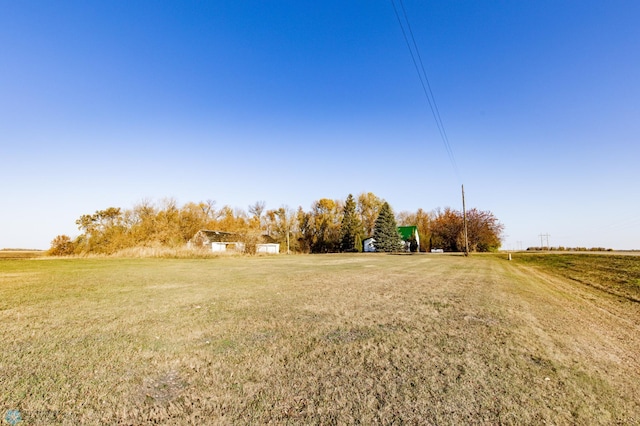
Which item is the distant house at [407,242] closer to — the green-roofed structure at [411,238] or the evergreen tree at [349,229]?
the green-roofed structure at [411,238]

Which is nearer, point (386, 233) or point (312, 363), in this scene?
point (312, 363)

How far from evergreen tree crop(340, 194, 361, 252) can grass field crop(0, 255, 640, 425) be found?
2252 inches

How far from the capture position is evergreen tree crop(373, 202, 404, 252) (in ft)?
187

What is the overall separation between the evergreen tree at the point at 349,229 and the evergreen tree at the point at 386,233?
673cm

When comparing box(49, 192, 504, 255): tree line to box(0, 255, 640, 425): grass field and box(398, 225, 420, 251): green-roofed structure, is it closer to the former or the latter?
box(398, 225, 420, 251): green-roofed structure

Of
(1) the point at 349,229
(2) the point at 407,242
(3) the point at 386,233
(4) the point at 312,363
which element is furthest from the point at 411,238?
(4) the point at 312,363

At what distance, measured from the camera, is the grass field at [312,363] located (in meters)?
2.50

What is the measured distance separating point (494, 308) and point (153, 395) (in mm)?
6510

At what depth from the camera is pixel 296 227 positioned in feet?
227

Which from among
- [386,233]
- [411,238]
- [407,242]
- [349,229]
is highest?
[349,229]

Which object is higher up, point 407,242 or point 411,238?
point 411,238

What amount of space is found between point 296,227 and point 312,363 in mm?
65997

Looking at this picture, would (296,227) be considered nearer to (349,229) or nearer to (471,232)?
(349,229)

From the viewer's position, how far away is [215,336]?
4.32 metres
